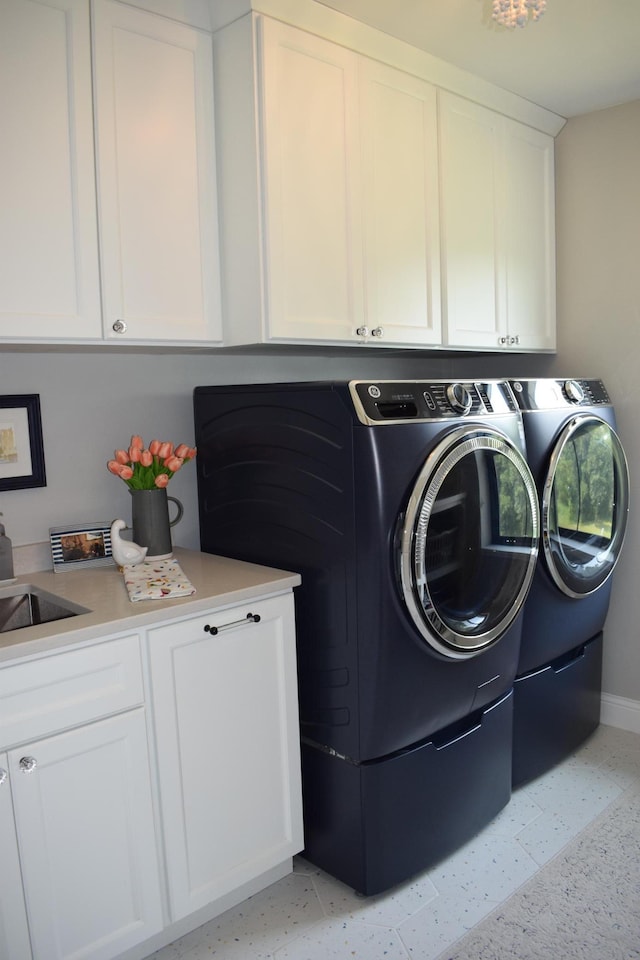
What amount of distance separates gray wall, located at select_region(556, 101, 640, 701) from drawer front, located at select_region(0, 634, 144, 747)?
6.64 ft

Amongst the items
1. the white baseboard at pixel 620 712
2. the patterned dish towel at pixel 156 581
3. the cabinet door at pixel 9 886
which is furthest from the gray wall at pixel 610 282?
the cabinet door at pixel 9 886

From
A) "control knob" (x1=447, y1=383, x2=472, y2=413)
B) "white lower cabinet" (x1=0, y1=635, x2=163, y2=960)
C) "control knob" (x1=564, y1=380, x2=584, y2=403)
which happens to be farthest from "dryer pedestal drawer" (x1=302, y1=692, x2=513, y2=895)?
"control knob" (x1=564, y1=380, x2=584, y2=403)

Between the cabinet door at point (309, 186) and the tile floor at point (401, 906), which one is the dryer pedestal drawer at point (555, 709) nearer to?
the tile floor at point (401, 906)

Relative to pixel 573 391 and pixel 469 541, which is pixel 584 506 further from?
pixel 469 541

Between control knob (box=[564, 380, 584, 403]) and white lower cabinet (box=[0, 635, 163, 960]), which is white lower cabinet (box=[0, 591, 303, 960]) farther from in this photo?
control knob (box=[564, 380, 584, 403])

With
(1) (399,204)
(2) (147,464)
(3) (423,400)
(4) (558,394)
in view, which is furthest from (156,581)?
(4) (558,394)

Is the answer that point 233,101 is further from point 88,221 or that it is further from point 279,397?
point 279,397

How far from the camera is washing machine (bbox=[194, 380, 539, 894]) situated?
1.89m

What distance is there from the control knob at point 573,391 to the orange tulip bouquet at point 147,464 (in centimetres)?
130

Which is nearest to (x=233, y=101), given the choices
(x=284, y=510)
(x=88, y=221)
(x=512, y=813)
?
(x=88, y=221)

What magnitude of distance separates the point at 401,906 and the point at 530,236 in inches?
89.4

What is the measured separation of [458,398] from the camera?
2.08 metres

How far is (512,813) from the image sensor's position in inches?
96.0

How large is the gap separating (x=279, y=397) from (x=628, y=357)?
5.01 feet
